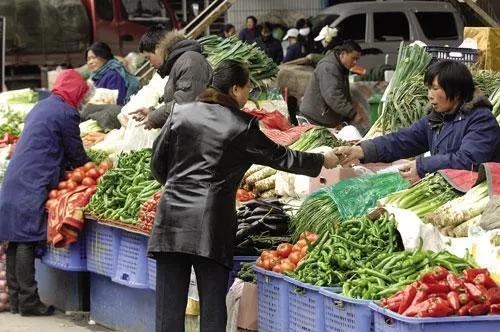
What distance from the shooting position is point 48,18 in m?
25.4

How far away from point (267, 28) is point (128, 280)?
47.8 feet

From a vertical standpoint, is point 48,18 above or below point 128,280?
above

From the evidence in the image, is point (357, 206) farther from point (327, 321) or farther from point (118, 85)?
point (118, 85)

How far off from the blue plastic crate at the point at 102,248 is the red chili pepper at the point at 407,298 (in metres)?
3.78

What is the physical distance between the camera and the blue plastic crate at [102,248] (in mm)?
9727

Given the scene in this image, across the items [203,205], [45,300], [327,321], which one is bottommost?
[45,300]

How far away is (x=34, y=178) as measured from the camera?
10398 millimetres

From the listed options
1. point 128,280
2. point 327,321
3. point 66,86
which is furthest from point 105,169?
point 327,321

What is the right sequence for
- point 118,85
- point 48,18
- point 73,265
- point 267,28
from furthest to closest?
point 48,18 → point 267,28 → point 118,85 → point 73,265

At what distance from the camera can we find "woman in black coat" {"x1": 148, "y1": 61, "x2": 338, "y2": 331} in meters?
7.09

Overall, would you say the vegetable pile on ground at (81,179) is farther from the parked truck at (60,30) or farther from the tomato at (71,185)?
the parked truck at (60,30)

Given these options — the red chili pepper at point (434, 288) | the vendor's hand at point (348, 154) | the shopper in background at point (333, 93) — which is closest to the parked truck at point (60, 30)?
the shopper in background at point (333, 93)

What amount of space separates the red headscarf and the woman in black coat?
3320mm

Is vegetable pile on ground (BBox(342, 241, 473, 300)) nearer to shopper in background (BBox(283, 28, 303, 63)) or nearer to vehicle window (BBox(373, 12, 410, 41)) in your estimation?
shopper in background (BBox(283, 28, 303, 63))
